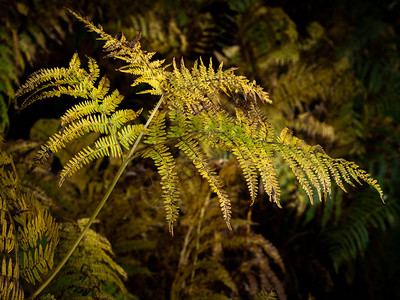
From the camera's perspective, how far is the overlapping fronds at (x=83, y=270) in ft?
3.61

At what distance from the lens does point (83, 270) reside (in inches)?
45.4

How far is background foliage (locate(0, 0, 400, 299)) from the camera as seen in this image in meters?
1.83

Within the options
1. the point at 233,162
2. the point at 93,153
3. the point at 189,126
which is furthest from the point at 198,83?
the point at 233,162

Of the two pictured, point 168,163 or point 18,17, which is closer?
point 168,163

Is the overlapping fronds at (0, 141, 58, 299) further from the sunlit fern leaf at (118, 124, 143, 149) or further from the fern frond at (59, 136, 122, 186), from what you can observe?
the sunlit fern leaf at (118, 124, 143, 149)

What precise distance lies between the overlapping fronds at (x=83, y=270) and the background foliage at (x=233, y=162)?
0.82 feet

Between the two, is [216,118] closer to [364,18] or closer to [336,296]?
[336,296]

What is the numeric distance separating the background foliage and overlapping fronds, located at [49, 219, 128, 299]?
25cm

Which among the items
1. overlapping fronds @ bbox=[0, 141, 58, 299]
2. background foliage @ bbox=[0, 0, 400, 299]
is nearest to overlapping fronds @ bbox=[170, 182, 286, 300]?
background foliage @ bbox=[0, 0, 400, 299]

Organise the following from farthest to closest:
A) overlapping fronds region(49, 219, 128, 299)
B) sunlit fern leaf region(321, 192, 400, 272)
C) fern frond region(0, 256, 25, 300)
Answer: sunlit fern leaf region(321, 192, 400, 272)
overlapping fronds region(49, 219, 128, 299)
fern frond region(0, 256, 25, 300)

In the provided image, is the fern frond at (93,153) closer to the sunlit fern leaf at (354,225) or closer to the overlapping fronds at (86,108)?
the overlapping fronds at (86,108)

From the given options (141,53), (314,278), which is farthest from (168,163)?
(314,278)

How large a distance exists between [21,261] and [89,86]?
0.55 metres

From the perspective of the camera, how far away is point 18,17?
2215 mm
